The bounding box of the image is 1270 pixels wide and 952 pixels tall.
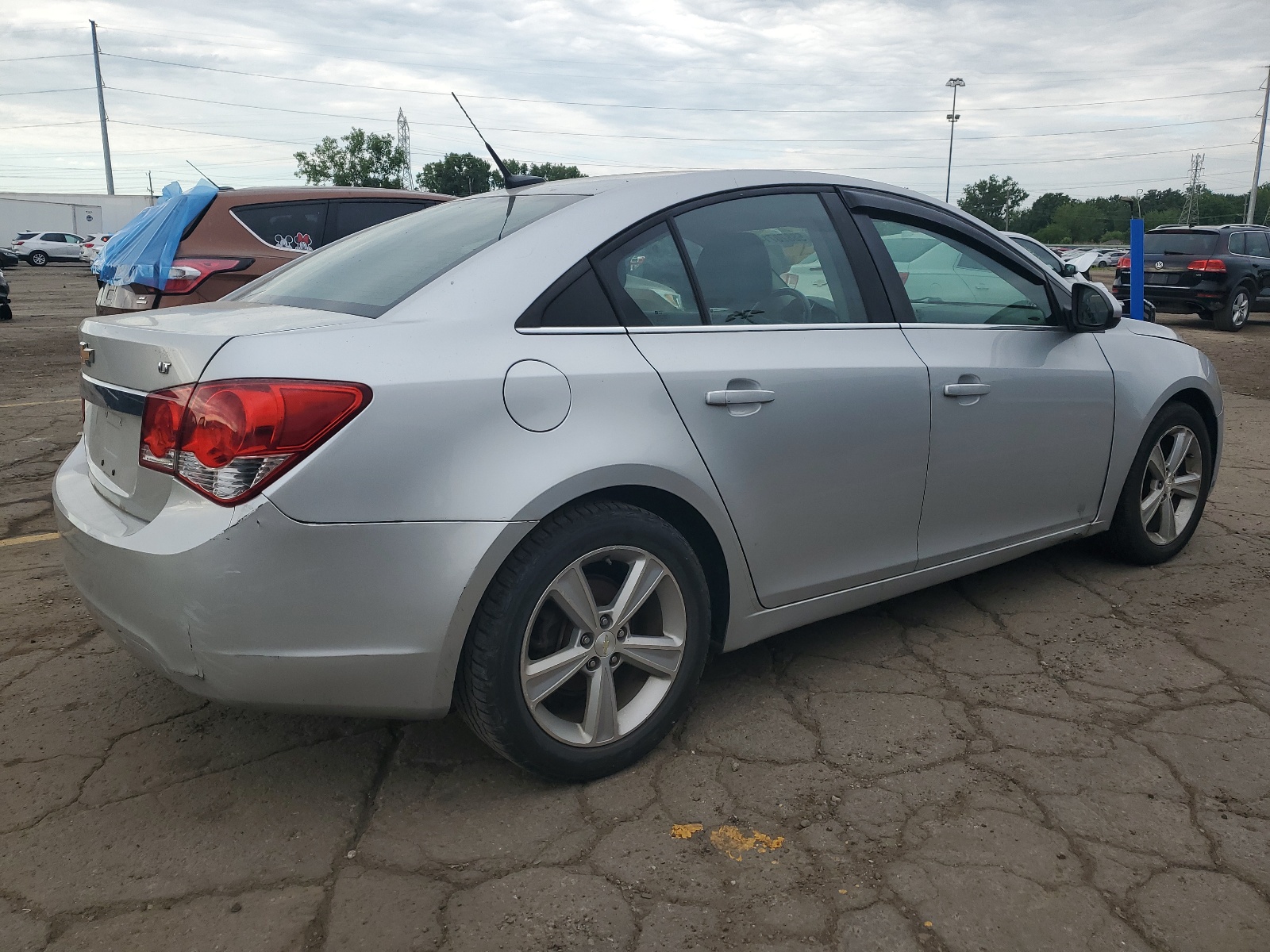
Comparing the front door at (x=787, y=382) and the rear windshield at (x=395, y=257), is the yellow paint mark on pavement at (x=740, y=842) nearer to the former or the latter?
the front door at (x=787, y=382)

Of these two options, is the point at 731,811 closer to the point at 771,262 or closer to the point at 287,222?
the point at 771,262

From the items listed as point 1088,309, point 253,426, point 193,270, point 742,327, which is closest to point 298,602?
point 253,426

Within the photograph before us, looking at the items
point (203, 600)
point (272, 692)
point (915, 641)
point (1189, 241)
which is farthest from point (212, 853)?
point (1189, 241)

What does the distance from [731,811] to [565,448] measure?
0.94 meters

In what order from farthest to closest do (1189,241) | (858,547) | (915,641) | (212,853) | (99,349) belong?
(1189,241) → (915,641) → (858,547) → (99,349) → (212,853)

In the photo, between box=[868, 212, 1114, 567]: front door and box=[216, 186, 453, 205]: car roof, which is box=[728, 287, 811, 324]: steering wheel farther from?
box=[216, 186, 453, 205]: car roof

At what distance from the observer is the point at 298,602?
205 cm

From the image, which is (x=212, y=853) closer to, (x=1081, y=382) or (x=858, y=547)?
(x=858, y=547)

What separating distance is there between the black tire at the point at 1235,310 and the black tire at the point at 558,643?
49.8 feet

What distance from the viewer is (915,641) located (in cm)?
341

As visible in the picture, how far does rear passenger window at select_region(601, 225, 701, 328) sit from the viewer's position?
2.54 m

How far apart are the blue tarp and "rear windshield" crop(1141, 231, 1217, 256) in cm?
1373

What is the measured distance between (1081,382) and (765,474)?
1.53m

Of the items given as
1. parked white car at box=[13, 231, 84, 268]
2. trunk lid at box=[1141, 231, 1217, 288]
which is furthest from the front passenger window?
parked white car at box=[13, 231, 84, 268]
